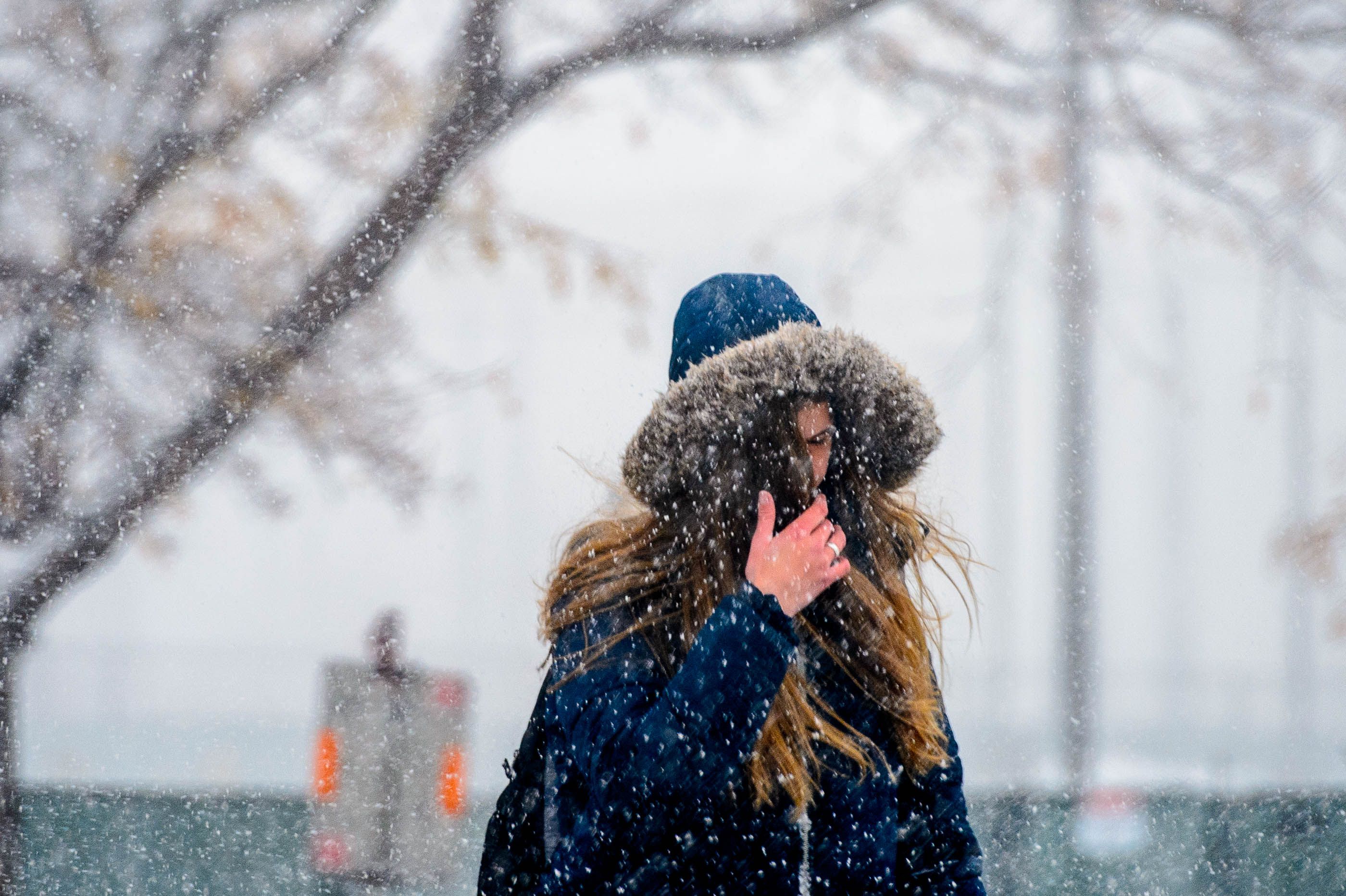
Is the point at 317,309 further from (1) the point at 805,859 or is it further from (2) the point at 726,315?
(1) the point at 805,859

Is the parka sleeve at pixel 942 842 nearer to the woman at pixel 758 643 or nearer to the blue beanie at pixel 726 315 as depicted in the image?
A: the woman at pixel 758 643

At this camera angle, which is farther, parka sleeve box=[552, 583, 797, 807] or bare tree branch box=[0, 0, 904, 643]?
bare tree branch box=[0, 0, 904, 643]

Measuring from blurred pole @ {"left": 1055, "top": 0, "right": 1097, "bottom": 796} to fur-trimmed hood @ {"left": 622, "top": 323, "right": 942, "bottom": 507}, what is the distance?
51.8 inches

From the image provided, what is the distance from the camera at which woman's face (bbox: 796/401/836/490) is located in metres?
1.37

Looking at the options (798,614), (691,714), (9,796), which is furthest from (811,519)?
(9,796)

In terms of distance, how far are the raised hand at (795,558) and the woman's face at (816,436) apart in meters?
0.16

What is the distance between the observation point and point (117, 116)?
7.16ft

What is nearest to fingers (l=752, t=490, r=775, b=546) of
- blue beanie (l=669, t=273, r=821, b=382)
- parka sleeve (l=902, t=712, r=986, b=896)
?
blue beanie (l=669, t=273, r=821, b=382)

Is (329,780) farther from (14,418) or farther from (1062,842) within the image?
(1062,842)

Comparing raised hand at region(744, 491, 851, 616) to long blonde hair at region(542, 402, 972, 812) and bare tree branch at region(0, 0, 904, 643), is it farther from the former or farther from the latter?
bare tree branch at region(0, 0, 904, 643)

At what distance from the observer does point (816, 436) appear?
1.38 meters

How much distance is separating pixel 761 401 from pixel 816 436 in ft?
0.34

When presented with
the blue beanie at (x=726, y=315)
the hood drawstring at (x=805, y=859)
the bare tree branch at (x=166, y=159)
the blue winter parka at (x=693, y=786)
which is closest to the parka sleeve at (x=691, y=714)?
the blue winter parka at (x=693, y=786)

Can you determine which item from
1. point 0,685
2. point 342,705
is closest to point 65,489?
point 0,685
